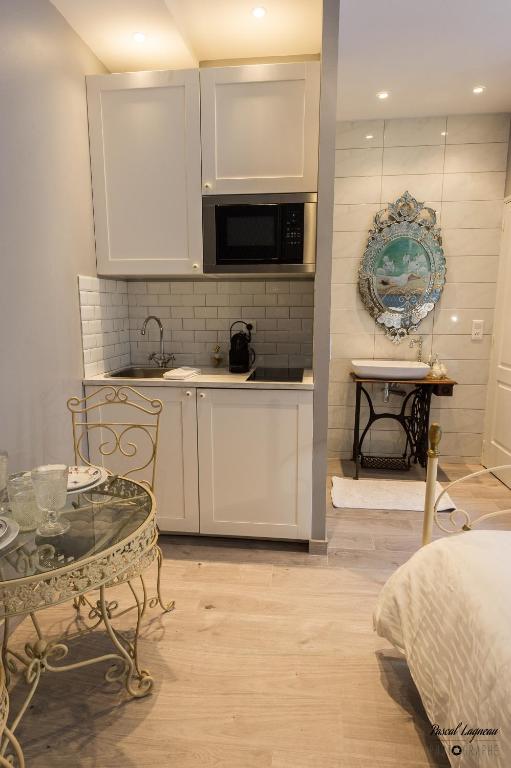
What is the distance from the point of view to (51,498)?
1.37 m

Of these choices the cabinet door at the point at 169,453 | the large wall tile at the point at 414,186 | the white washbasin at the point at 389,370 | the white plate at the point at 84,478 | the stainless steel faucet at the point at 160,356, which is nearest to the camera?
the white plate at the point at 84,478

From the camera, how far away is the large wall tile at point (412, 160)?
12.2ft

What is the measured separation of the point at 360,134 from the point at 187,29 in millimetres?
1808

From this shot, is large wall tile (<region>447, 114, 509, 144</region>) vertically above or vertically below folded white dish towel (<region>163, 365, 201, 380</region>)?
above

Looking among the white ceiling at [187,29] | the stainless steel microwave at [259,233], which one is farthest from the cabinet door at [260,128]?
the white ceiling at [187,29]

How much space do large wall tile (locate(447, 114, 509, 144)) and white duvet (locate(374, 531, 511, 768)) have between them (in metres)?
3.35

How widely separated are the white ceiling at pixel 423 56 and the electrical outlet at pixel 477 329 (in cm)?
160

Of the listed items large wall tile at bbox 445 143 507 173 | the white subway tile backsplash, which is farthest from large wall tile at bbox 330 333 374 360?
large wall tile at bbox 445 143 507 173

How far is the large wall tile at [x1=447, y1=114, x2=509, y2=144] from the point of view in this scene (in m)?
3.63

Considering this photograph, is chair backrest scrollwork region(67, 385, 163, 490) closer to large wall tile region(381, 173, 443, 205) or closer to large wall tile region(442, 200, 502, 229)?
large wall tile region(381, 173, 443, 205)

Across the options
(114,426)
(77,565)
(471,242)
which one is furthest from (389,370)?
(77,565)

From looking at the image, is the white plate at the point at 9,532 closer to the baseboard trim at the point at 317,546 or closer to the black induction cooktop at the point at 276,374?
the black induction cooktop at the point at 276,374

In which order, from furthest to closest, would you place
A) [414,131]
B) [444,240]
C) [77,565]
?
[444,240] → [414,131] → [77,565]

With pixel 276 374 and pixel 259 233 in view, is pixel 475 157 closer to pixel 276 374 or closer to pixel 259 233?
pixel 259 233
